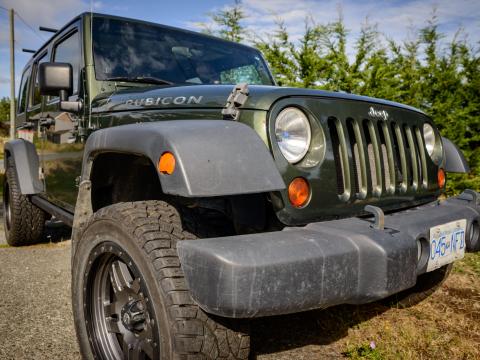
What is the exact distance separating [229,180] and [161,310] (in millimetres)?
517

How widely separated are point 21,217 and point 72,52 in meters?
1.96

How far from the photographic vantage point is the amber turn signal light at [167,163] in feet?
4.86

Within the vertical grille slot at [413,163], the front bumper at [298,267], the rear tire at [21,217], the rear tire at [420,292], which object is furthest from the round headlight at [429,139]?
the rear tire at [21,217]

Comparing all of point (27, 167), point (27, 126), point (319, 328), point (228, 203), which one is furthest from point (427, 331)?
point (27, 126)

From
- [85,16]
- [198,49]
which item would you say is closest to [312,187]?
[198,49]

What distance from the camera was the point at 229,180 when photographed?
146cm

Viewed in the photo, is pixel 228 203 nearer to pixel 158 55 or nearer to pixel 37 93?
pixel 158 55

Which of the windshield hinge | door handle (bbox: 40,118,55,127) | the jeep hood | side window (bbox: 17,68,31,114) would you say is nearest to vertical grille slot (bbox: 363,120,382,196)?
the jeep hood

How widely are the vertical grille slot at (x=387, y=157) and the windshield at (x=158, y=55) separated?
1.30 metres

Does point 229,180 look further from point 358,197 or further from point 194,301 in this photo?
point 358,197

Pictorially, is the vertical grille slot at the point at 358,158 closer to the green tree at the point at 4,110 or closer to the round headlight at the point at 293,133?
the round headlight at the point at 293,133

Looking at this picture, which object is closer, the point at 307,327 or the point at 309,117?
the point at 309,117

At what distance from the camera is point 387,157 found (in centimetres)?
208

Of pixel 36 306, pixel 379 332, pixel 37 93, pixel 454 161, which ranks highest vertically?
pixel 37 93
